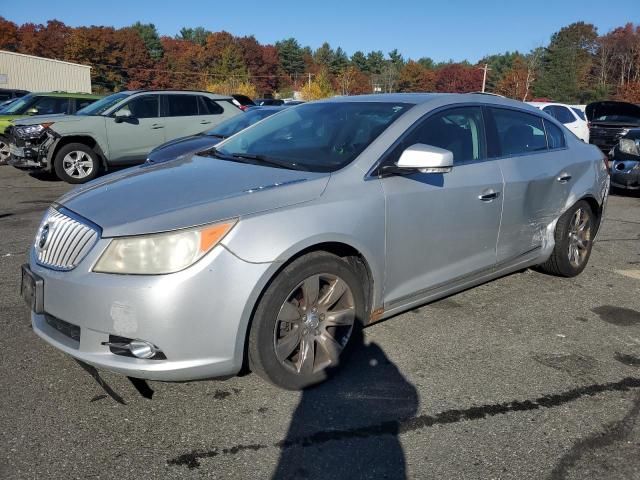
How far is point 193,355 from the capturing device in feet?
8.57

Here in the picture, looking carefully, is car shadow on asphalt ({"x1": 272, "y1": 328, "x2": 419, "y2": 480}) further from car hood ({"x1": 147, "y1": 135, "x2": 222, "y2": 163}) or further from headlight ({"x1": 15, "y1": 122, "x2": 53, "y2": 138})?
headlight ({"x1": 15, "y1": 122, "x2": 53, "y2": 138})

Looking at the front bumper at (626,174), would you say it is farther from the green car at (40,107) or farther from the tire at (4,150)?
the tire at (4,150)

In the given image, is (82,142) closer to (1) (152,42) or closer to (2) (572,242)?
(2) (572,242)

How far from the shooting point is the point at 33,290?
2.82m

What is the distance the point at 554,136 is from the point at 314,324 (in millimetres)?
2974

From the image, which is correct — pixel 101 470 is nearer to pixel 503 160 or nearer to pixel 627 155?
pixel 503 160

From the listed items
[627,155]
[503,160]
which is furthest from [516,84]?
[503,160]

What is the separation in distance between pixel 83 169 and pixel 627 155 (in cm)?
984

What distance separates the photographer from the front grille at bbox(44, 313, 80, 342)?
2.70 meters

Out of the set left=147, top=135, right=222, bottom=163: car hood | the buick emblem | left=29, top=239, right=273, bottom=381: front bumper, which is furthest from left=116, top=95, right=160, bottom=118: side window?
left=29, top=239, right=273, bottom=381: front bumper

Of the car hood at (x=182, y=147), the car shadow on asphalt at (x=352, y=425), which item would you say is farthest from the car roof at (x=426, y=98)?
the car hood at (x=182, y=147)

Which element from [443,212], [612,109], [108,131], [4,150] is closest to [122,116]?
[108,131]

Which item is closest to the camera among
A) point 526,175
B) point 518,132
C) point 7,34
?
point 526,175

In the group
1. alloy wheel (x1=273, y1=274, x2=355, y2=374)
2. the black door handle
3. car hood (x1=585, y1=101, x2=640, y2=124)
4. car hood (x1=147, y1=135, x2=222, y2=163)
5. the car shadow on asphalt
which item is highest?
car hood (x1=585, y1=101, x2=640, y2=124)
